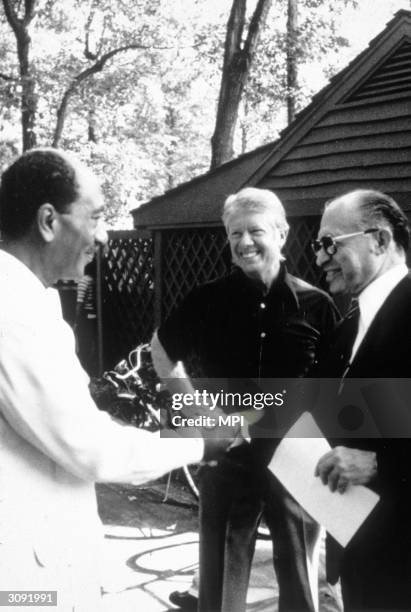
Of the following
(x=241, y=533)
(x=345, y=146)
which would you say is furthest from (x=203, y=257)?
(x=241, y=533)

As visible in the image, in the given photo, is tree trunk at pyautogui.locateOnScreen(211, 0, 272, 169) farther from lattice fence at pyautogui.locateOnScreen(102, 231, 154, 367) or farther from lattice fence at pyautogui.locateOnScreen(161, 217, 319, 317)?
lattice fence at pyautogui.locateOnScreen(161, 217, 319, 317)

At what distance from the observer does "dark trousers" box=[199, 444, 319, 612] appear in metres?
2.58

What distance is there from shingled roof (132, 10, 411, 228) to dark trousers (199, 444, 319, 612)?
3461 mm

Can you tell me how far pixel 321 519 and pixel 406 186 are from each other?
4.29m

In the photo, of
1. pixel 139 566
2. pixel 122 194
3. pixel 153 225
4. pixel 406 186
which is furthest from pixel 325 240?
pixel 122 194

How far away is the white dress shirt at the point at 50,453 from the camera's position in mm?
1386

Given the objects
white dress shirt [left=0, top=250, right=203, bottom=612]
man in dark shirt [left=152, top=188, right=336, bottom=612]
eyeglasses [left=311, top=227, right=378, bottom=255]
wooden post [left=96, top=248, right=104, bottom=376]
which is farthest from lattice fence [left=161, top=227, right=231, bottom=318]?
white dress shirt [left=0, top=250, right=203, bottom=612]

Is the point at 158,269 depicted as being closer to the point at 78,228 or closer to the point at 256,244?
the point at 256,244

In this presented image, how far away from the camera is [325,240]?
90.7 inches

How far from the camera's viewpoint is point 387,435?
1929mm

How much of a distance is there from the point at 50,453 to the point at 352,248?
120cm

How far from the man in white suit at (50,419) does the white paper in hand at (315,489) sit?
516mm

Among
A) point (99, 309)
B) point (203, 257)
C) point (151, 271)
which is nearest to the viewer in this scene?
point (203, 257)

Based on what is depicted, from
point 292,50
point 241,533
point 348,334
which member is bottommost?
point 241,533
